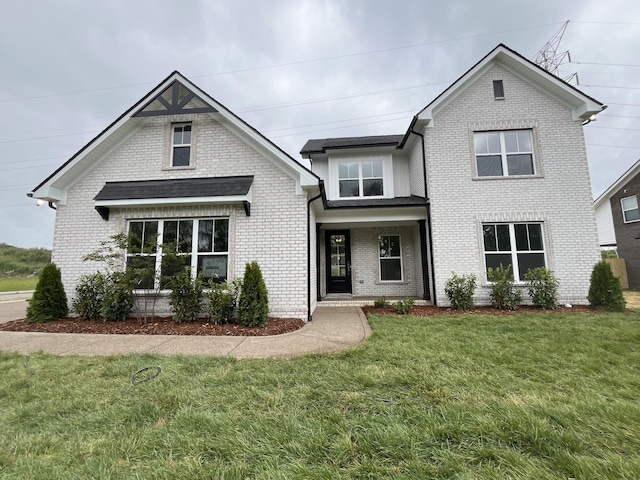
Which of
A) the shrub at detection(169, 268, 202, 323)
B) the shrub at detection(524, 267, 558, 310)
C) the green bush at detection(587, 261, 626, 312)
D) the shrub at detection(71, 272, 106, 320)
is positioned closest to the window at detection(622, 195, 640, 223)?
the green bush at detection(587, 261, 626, 312)

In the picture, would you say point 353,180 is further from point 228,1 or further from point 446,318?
point 228,1

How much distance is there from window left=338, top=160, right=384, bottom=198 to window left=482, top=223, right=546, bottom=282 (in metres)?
4.25

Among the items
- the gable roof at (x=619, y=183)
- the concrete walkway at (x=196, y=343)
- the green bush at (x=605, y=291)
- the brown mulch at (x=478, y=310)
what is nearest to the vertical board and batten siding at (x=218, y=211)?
the concrete walkway at (x=196, y=343)

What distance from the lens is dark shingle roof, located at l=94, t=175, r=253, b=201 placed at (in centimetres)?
712

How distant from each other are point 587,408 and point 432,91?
43.4 metres


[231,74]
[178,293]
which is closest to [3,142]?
[231,74]

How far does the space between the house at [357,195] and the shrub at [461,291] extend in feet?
1.15

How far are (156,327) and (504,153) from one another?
37.5 ft

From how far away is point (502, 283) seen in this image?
8.21 meters

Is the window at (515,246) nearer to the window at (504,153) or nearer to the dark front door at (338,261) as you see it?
the window at (504,153)

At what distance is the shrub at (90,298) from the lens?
7.05 metres

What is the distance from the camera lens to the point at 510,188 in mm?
9094

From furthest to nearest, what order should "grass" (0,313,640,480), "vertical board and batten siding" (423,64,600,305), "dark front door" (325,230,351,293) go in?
"dark front door" (325,230,351,293) < "vertical board and batten siding" (423,64,600,305) < "grass" (0,313,640,480)

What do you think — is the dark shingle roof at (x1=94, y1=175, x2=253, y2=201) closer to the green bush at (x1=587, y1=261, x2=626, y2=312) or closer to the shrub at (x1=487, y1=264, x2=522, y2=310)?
the shrub at (x1=487, y1=264, x2=522, y2=310)
